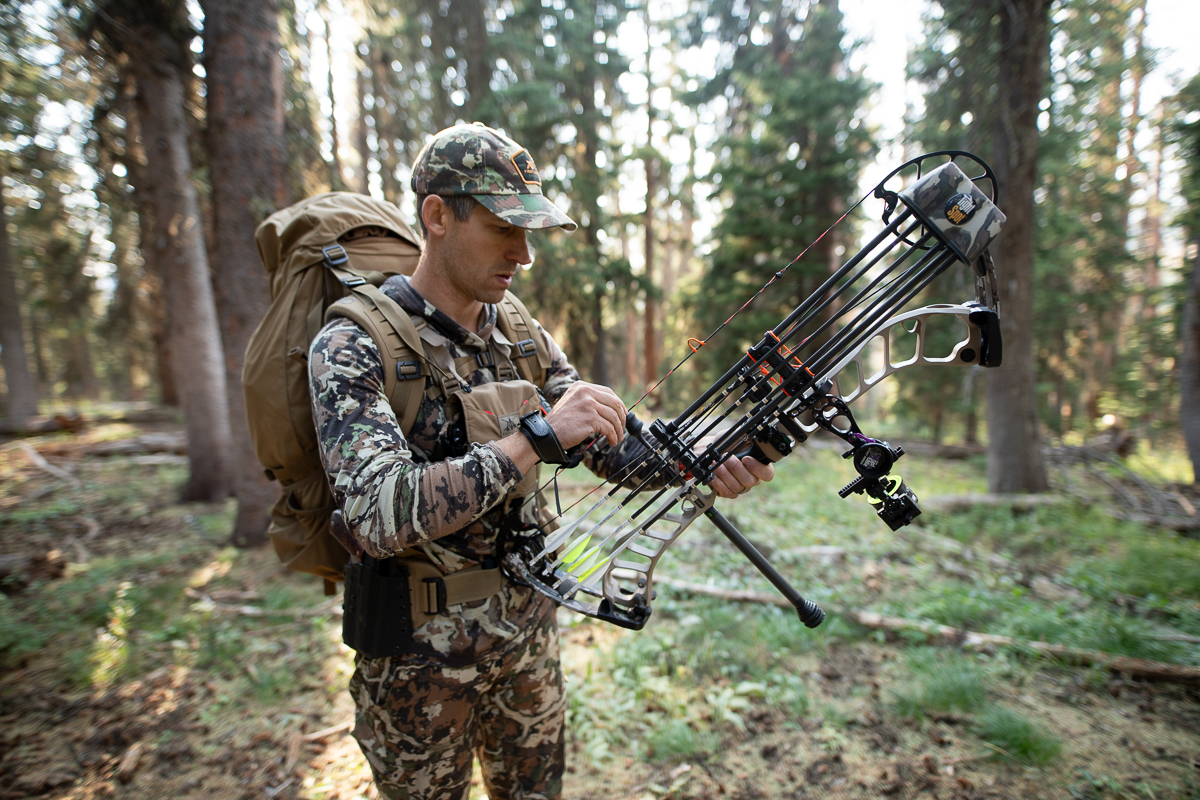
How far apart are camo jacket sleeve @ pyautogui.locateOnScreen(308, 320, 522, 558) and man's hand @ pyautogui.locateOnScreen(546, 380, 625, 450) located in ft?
0.58

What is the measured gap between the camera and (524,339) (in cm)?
223

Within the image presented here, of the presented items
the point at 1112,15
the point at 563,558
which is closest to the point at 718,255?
the point at 1112,15

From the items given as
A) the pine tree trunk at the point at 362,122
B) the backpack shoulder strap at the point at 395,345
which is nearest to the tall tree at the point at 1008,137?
the backpack shoulder strap at the point at 395,345

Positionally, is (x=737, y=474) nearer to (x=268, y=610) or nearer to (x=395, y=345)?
(x=395, y=345)

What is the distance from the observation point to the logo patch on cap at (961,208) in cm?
167

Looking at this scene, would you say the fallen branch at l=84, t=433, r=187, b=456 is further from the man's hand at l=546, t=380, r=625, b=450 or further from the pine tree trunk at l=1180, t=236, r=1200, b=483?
the pine tree trunk at l=1180, t=236, r=1200, b=483

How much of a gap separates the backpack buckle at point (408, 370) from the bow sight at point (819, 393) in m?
0.71

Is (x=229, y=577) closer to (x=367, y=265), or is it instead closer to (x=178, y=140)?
(x=367, y=265)

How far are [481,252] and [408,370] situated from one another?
45 cm

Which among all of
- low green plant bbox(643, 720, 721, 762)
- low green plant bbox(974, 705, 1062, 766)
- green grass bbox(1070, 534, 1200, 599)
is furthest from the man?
green grass bbox(1070, 534, 1200, 599)

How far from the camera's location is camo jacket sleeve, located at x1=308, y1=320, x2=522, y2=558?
58.4 inches

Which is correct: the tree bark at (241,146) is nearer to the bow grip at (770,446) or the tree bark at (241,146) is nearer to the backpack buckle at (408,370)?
the backpack buckle at (408,370)

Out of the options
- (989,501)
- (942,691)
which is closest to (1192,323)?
(989,501)

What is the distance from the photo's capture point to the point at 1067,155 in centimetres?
1197
